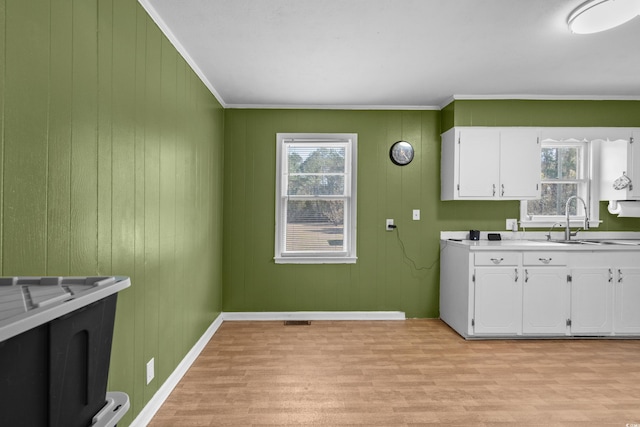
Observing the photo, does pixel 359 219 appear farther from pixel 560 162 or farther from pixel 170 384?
pixel 170 384

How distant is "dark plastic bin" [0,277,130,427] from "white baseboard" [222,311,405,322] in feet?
10.7

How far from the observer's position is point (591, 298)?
3434mm

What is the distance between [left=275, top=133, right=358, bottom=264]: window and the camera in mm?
4160

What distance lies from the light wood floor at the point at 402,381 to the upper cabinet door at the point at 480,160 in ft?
5.28

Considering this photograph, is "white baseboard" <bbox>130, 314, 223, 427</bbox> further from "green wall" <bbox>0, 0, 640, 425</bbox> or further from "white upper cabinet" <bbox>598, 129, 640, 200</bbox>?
"white upper cabinet" <bbox>598, 129, 640, 200</bbox>

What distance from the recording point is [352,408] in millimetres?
2262

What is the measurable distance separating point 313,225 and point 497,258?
203 cm

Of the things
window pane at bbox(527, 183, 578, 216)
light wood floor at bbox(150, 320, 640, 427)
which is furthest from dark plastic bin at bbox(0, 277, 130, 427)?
window pane at bbox(527, 183, 578, 216)

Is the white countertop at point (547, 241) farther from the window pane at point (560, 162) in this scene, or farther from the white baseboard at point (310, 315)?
the white baseboard at point (310, 315)

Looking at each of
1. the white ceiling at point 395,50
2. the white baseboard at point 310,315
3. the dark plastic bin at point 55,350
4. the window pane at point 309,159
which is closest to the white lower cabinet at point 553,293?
the white baseboard at point 310,315

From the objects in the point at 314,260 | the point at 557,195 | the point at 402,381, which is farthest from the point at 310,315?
the point at 557,195

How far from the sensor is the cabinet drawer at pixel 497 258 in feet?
11.3

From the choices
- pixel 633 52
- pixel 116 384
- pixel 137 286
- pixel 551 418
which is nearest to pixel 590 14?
pixel 633 52

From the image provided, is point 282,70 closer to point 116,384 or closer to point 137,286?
point 137,286
